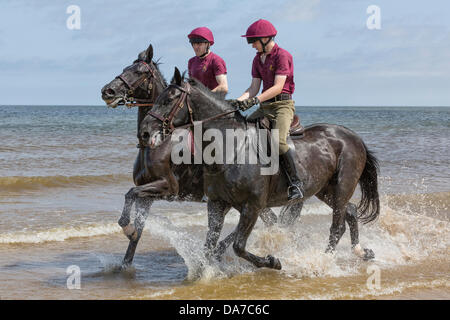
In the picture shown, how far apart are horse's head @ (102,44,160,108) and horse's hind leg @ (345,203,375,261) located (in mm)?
3140

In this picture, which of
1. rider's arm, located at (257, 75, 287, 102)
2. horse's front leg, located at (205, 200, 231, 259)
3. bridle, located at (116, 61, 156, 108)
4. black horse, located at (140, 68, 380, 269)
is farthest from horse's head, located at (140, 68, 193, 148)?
bridle, located at (116, 61, 156, 108)

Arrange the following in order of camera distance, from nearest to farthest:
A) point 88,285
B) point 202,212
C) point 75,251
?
point 88,285 → point 75,251 → point 202,212

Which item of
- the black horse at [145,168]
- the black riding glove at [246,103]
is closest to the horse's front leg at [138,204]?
the black horse at [145,168]

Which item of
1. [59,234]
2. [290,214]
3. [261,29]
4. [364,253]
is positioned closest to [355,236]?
[364,253]

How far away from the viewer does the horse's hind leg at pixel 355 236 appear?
24.0 feet

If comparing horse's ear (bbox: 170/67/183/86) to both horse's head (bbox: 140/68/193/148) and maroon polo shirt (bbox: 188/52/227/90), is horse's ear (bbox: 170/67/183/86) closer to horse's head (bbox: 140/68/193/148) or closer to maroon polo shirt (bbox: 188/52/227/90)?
horse's head (bbox: 140/68/193/148)

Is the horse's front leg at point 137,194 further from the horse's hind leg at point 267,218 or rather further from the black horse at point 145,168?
the horse's hind leg at point 267,218

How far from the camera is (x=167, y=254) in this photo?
783 cm

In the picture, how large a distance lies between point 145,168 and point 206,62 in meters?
1.66

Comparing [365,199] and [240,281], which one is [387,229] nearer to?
[365,199]

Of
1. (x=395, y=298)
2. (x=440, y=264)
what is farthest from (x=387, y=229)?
(x=395, y=298)

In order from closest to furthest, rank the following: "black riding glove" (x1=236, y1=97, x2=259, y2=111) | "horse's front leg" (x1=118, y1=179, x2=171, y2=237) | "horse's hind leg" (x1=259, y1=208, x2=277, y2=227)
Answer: "black riding glove" (x1=236, y1=97, x2=259, y2=111)
"horse's front leg" (x1=118, y1=179, x2=171, y2=237)
"horse's hind leg" (x1=259, y1=208, x2=277, y2=227)

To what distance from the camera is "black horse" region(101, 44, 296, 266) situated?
653 centimetres

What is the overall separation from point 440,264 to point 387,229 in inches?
78.5
